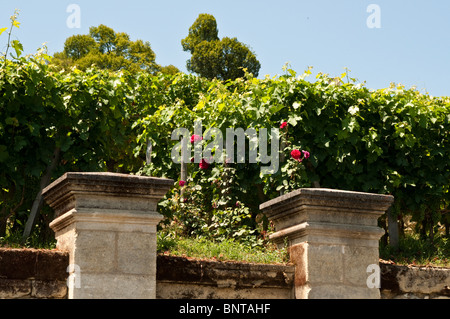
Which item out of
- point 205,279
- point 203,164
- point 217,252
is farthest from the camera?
point 203,164

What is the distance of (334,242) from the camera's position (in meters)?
5.43

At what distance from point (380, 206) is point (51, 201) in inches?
108

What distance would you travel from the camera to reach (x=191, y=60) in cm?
3438

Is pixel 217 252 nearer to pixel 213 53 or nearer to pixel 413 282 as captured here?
pixel 413 282

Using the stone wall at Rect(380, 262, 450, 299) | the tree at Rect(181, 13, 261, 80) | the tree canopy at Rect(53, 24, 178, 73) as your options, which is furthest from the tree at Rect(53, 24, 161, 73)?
the stone wall at Rect(380, 262, 450, 299)

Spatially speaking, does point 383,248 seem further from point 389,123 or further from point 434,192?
point 389,123

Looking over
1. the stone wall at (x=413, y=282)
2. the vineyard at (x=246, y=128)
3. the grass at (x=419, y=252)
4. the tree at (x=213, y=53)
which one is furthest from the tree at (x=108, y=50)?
the stone wall at (x=413, y=282)

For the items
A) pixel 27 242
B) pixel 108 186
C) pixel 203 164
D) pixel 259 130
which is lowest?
pixel 27 242

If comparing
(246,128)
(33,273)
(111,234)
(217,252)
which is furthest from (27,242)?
(246,128)

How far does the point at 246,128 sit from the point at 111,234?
4.00 metres

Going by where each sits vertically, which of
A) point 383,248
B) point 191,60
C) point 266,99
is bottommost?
point 383,248

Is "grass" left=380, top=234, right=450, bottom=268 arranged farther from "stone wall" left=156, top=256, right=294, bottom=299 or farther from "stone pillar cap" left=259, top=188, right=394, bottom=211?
"stone wall" left=156, top=256, right=294, bottom=299

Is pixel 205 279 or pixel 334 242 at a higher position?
pixel 334 242

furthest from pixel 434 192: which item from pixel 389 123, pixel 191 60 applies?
pixel 191 60
